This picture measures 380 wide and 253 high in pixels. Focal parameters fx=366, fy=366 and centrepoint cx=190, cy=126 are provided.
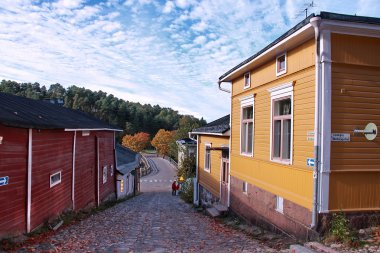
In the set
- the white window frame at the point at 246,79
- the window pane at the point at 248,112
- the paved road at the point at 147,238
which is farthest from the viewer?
the window pane at the point at 248,112

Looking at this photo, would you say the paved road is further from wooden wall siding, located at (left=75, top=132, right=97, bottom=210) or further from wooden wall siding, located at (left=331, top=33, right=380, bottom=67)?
wooden wall siding, located at (left=331, top=33, right=380, bottom=67)

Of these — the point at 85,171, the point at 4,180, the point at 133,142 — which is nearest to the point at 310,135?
the point at 4,180

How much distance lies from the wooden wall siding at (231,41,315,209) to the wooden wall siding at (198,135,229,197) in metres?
3.84

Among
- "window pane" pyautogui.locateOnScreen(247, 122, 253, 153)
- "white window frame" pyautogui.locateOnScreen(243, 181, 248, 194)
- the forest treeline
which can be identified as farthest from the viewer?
the forest treeline

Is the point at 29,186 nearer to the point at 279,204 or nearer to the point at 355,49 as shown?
the point at 279,204

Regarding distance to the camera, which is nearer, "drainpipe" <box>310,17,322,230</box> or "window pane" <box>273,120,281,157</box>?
"drainpipe" <box>310,17,322,230</box>

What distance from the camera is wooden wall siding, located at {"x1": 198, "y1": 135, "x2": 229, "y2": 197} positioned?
56.6 ft

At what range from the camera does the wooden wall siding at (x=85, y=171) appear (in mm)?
16203

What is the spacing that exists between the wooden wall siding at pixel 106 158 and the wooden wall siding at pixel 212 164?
5.93 meters

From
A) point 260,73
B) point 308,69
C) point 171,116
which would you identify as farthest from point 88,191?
point 171,116

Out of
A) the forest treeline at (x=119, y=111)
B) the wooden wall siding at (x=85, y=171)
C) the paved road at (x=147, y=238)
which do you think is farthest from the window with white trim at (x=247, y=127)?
the forest treeline at (x=119, y=111)

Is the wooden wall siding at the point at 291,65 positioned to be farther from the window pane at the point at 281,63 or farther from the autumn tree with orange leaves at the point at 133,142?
the autumn tree with orange leaves at the point at 133,142

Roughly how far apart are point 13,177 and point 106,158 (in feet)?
49.5

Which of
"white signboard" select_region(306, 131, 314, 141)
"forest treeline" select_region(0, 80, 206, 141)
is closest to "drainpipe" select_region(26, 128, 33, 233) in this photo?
"white signboard" select_region(306, 131, 314, 141)
